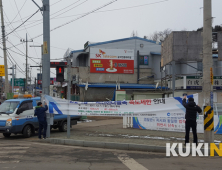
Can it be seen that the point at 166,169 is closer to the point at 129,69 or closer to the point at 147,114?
the point at 147,114

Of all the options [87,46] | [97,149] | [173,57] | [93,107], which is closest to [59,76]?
[93,107]

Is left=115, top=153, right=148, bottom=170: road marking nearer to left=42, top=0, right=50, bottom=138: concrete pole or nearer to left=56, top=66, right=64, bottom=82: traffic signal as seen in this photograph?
left=56, top=66, right=64, bottom=82: traffic signal

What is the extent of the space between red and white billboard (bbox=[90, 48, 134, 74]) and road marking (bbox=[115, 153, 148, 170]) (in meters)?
26.2

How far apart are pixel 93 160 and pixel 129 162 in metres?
1.13

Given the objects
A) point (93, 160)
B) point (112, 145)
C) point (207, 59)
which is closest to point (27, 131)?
point (112, 145)

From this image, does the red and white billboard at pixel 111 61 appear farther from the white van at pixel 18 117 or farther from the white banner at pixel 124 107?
the white banner at pixel 124 107

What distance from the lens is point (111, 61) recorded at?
35219 mm

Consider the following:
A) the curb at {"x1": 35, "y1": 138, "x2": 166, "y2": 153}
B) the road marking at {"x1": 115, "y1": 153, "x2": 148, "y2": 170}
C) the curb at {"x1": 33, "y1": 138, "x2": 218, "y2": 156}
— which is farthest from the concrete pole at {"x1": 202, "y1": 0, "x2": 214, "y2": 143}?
the road marking at {"x1": 115, "y1": 153, "x2": 148, "y2": 170}

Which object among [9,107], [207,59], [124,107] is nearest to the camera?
[207,59]

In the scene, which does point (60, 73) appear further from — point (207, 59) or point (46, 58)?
point (207, 59)

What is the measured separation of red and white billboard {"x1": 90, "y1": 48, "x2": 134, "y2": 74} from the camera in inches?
1369

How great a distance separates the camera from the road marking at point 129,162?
7320 millimetres

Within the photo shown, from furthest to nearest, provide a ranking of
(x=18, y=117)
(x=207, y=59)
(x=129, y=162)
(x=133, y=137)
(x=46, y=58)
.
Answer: (x=46, y=58) → (x=18, y=117) → (x=133, y=137) → (x=207, y=59) → (x=129, y=162)

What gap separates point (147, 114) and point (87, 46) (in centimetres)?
2477
